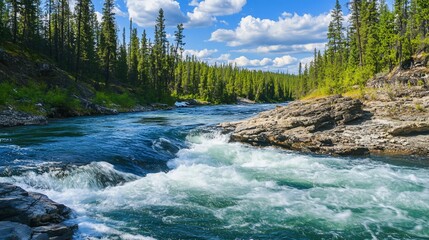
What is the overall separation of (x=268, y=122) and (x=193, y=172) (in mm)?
10477

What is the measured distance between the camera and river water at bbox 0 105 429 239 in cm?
1055

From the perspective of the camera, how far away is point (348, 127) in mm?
24328

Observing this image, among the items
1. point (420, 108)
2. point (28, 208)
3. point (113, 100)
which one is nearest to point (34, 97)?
point (113, 100)

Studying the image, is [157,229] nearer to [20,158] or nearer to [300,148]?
[20,158]

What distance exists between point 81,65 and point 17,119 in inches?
1489

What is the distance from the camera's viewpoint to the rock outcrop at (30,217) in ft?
26.3

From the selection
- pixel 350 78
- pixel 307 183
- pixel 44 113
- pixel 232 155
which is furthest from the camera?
pixel 350 78

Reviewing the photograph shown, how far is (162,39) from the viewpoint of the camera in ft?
251

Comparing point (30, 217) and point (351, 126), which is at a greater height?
point (351, 126)

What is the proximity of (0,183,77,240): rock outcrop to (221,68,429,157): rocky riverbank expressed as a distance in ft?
55.5

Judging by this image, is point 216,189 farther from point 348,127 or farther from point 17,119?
point 17,119

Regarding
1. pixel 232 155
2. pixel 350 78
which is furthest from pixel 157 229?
pixel 350 78

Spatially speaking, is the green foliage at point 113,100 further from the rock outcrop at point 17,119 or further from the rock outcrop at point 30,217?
the rock outcrop at point 30,217

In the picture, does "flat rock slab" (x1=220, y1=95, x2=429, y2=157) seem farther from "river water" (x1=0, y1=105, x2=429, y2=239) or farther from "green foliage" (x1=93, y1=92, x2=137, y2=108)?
"green foliage" (x1=93, y1=92, x2=137, y2=108)
